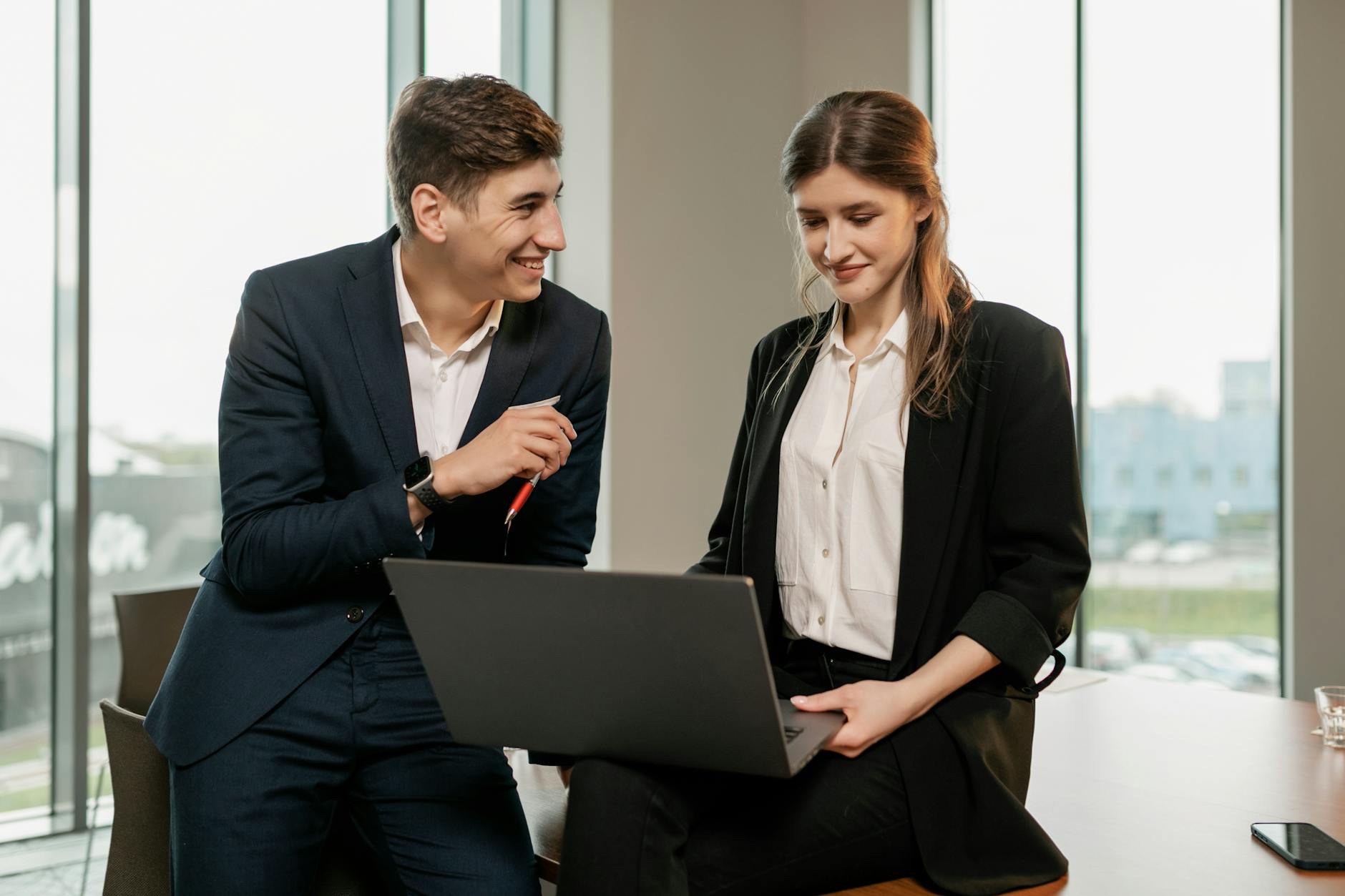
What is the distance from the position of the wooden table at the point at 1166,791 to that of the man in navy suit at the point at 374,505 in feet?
0.79

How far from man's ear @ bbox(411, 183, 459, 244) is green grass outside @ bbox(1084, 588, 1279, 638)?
3281 mm

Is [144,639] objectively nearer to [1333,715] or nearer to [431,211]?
[431,211]

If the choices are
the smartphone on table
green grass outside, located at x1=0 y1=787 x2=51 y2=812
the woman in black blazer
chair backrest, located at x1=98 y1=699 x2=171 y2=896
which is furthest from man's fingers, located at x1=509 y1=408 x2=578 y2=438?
green grass outside, located at x1=0 y1=787 x2=51 y2=812

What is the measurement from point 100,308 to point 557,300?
6.54 ft

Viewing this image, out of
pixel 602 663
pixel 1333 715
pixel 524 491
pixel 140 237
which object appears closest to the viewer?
pixel 602 663

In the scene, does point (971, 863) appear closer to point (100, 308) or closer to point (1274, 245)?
point (100, 308)

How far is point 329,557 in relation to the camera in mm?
1525

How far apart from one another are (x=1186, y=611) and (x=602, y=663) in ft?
11.6

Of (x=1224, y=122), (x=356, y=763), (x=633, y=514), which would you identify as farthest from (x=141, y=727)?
(x=1224, y=122)

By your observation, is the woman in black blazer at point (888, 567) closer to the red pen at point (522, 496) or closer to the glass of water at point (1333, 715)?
the red pen at point (522, 496)

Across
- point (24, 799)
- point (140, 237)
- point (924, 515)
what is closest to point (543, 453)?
point (924, 515)

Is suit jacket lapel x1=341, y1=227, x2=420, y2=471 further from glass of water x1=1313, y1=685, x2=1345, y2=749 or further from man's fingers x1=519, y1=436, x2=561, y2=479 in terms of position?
glass of water x1=1313, y1=685, x2=1345, y2=749

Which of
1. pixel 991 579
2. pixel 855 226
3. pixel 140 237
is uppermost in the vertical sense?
pixel 140 237

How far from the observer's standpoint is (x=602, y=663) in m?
1.16
